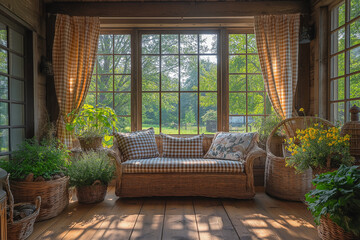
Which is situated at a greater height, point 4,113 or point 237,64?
point 237,64

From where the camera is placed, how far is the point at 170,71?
3930 millimetres

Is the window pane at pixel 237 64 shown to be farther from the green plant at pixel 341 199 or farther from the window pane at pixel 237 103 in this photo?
the green plant at pixel 341 199

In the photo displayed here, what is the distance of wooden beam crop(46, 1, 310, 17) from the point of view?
146 inches

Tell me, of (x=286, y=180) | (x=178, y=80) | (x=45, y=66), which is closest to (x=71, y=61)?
(x=45, y=66)

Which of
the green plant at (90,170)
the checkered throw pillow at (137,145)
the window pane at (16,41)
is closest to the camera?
the green plant at (90,170)

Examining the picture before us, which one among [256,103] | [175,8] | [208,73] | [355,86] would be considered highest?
[175,8]

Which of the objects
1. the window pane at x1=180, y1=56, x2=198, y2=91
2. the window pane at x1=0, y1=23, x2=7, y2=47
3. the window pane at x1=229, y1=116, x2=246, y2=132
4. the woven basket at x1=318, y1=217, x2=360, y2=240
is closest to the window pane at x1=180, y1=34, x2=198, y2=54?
the window pane at x1=180, y1=56, x2=198, y2=91

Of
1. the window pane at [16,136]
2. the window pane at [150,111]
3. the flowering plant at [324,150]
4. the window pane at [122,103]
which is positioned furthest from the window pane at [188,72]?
the window pane at [16,136]

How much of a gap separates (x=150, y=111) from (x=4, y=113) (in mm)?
1902

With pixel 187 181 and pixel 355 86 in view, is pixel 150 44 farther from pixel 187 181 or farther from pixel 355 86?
pixel 355 86

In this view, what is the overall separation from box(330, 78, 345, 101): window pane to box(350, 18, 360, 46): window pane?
→ 469 millimetres

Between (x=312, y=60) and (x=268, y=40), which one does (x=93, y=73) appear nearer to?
(x=268, y=40)

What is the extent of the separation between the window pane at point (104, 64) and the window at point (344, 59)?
3.21m

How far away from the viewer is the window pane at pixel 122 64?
12.9 feet
